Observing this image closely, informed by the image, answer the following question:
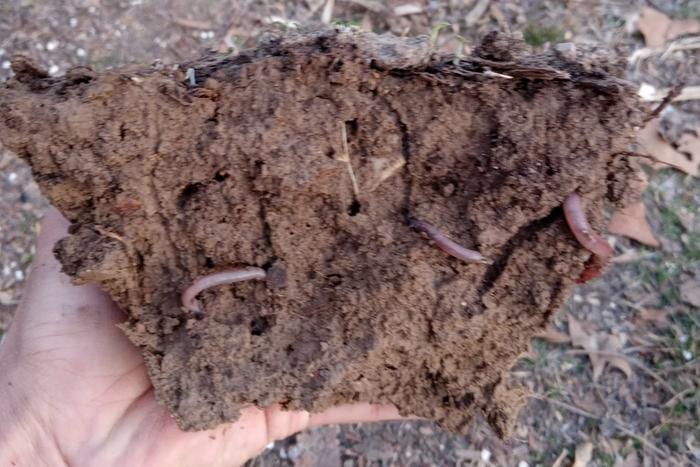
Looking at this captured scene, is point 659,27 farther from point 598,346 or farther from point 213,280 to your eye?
point 213,280

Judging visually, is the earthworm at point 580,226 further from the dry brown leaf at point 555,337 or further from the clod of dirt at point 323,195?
the dry brown leaf at point 555,337

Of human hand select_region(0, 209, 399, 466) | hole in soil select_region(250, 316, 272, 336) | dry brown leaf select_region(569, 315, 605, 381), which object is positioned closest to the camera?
hole in soil select_region(250, 316, 272, 336)

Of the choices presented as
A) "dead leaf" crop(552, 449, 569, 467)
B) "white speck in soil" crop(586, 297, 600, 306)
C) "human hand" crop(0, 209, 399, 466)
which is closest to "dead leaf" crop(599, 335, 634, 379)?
"white speck in soil" crop(586, 297, 600, 306)

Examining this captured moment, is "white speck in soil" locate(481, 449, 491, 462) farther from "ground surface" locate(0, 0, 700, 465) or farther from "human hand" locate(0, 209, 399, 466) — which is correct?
"human hand" locate(0, 209, 399, 466)

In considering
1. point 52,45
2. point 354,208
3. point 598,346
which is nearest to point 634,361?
point 598,346

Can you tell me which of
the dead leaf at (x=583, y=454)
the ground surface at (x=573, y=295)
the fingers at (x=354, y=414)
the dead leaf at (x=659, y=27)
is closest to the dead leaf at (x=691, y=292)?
the ground surface at (x=573, y=295)

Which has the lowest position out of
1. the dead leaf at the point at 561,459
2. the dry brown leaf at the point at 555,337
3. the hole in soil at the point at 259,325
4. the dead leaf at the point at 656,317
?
the dead leaf at the point at 561,459

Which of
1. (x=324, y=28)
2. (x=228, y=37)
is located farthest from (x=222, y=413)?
(x=228, y=37)
